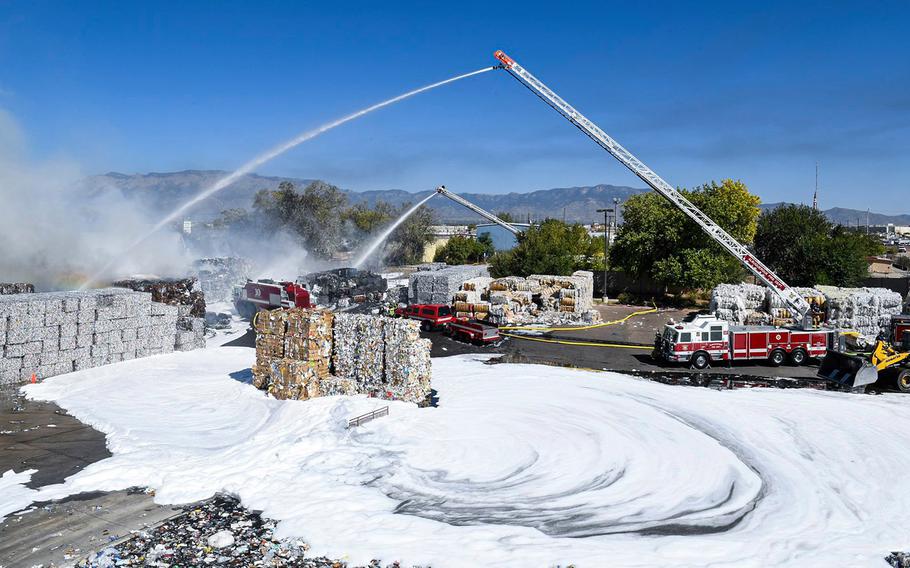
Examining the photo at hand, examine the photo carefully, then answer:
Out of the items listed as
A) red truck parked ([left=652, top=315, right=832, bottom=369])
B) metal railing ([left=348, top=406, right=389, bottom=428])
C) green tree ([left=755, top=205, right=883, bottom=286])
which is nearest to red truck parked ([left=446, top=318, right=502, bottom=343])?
red truck parked ([left=652, top=315, right=832, bottom=369])

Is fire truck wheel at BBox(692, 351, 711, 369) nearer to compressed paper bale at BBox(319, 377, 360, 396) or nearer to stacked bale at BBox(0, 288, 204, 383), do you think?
compressed paper bale at BBox(319, 377, 360, 396)

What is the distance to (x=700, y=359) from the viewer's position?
79.8 ft

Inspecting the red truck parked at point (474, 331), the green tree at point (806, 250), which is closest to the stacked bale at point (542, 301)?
the red truck parked at point (474, 331)

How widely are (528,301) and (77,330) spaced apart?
76.9ft

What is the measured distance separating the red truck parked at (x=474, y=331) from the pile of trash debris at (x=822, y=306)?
41.0 feet

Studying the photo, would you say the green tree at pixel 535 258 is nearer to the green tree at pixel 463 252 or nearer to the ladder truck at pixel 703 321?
the ladder truck at pixel 703 321

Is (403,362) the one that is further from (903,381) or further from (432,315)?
(903,381)

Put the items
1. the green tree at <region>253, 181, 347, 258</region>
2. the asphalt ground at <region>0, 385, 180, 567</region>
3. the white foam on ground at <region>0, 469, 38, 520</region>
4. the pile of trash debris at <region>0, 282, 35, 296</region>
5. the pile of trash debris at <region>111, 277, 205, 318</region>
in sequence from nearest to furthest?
the asphalt ground at <region>0, 385, 180, 567</region> < the white foam on ground at <region>0, 469, 38, 520</region> < the pile of trash debris at <region>0, 282, 35, 296</region> < the pile of trash debris at <region>111, 277, 205, 318</region> < the green tree at <region>253, 181, 347, 258</region>

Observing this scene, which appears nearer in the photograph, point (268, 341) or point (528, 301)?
point (268, 341)

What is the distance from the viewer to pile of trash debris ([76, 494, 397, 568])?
9.97 metres

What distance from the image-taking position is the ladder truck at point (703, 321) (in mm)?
24375

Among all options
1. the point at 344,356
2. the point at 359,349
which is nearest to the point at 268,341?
the point at 344,356

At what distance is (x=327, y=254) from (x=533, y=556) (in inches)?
2707

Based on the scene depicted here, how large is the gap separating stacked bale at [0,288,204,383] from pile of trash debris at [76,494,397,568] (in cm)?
1264
